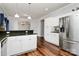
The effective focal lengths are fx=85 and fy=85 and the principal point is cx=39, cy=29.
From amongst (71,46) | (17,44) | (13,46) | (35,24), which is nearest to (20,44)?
(17,44)

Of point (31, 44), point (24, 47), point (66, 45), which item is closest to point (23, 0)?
point (24, 47)

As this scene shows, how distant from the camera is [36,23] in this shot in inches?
402

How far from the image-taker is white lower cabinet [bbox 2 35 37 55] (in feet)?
9.10

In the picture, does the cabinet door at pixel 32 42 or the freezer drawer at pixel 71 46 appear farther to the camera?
the cabinet door at pixel 32 42

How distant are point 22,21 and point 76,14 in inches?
303

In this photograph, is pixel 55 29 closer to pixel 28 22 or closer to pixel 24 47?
pixel 24 47

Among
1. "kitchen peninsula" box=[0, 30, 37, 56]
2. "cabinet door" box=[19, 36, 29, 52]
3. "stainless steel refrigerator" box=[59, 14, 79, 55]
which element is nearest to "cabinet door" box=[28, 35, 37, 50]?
"kitchen peninsula" box=[0, 30, 37, 56]

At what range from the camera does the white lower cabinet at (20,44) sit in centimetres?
278

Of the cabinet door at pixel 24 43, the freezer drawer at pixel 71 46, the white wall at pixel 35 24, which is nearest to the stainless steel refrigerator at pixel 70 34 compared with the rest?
the freezer drawer at pixel 71 46

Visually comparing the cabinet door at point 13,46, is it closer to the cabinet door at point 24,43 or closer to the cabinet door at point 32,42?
the cabinet door at point 24,43

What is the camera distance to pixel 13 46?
2887mm

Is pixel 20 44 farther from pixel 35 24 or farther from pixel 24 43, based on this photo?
pixel 35 24

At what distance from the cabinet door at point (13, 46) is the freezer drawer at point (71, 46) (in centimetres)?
191

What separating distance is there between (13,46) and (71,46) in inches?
84.6
